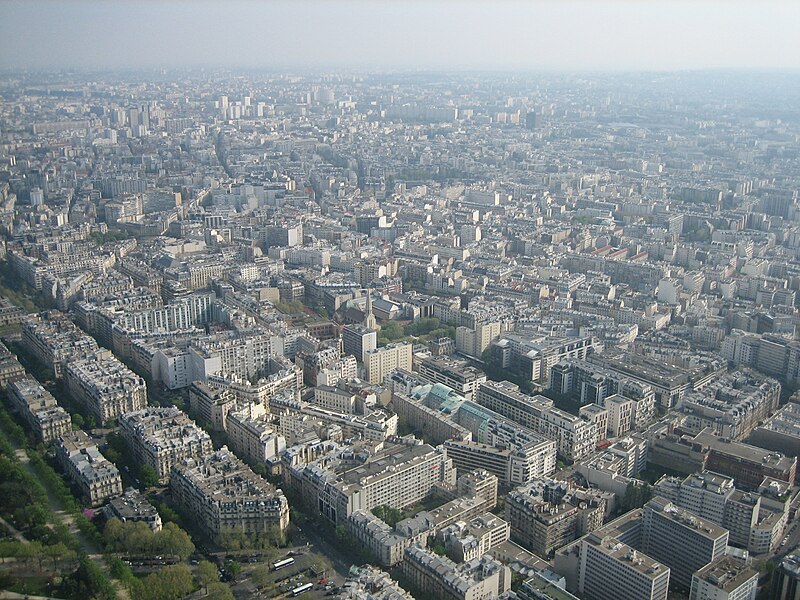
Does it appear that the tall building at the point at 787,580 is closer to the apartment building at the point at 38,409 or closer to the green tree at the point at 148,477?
the green tree at the point at 148,477

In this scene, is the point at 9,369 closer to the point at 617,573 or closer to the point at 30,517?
the point at 30,517

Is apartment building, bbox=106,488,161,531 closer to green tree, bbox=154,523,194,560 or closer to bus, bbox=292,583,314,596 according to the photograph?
green tree, bbox=154,523,194,560

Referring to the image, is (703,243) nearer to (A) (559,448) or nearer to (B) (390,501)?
(A) (559,448)

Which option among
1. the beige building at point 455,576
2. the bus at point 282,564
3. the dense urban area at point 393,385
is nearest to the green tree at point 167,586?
the dense urban area at point 393,385

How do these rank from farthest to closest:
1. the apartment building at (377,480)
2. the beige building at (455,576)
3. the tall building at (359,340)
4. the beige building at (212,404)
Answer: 1. the tall building at (359,340)
2. the beige building at (212,404)
3. the apartment building at (377,480)
4. the beige building at (455,576)

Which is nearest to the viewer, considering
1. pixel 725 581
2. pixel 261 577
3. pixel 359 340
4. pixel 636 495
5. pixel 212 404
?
pixel 725 581

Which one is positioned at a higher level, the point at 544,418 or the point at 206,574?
the point at 544,418

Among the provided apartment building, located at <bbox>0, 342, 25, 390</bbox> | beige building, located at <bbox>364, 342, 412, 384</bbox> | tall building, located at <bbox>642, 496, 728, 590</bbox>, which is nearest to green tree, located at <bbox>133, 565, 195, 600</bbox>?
tall building, located at <bbox>642, 496, 728, 590</bbox>

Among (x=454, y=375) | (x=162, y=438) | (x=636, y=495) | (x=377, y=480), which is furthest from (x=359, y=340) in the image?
(x=636, y=495)
